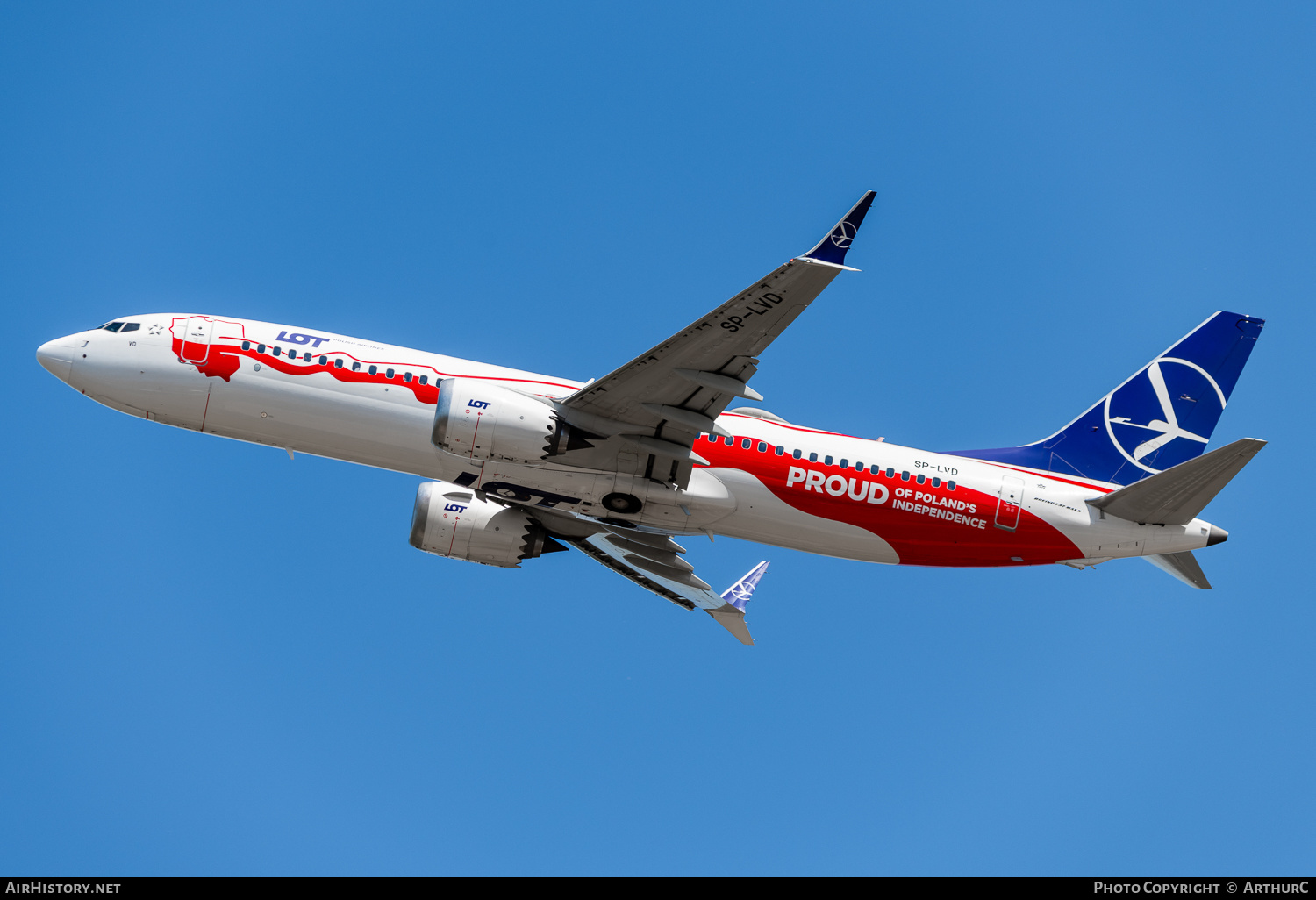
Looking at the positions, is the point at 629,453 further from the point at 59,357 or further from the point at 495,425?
the point at 59,357

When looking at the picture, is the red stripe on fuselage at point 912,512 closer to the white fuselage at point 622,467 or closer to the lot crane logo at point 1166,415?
the white fuselage at point 622,467

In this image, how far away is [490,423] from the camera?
30109 millimetres

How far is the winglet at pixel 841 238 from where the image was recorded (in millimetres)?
25297

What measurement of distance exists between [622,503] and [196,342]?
12381mm

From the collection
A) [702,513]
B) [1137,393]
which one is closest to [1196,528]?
[1137,393]

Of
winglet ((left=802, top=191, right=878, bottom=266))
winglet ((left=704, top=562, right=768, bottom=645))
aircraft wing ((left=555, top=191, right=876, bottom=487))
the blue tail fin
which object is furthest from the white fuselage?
winglet ((left=802, top=191, right=878, bottom=266))

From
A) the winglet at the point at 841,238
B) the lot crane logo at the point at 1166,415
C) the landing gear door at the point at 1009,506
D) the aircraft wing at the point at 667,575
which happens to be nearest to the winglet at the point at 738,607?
the aircraft wing at the point at 667,575

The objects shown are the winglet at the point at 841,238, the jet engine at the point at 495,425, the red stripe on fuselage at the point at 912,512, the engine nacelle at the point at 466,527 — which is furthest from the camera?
the engine nacelle at the point at 466,527

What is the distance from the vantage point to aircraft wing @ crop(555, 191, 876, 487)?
25875 mm

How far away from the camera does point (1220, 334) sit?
3769 cm

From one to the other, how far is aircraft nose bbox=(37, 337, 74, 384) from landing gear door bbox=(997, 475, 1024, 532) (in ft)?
85.3

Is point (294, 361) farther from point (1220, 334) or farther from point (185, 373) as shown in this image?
point (1220, 334)

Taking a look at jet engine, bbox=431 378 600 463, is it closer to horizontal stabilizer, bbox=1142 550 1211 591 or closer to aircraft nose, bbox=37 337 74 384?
aircraft nose, bbox=37 337 74 384

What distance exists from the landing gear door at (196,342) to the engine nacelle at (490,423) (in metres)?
7.02
